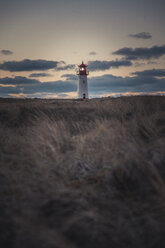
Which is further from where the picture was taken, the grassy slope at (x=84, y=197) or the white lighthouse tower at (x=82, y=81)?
the white lighthouse tower at (x=82, y=81)

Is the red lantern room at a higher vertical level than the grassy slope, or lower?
higher

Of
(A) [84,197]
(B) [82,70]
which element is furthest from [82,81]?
(A) [84,197]

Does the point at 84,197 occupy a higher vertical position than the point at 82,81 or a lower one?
lower

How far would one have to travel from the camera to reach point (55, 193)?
90.4 inches

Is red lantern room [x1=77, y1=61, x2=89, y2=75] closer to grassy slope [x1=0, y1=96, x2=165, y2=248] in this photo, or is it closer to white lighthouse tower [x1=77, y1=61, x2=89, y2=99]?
white lighthouse tower [x1=77, y1=61, x2=89, y2=99]

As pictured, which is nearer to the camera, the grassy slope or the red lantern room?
the grassy slope

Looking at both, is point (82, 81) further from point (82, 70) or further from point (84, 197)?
point (84, 197)

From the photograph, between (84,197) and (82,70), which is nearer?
(84,197)

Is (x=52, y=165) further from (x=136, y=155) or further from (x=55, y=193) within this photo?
(x=136, y=155)

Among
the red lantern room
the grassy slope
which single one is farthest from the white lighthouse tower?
the grassy slope

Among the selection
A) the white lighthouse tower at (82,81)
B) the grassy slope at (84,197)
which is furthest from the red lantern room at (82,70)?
the grassy slope at (84,197)

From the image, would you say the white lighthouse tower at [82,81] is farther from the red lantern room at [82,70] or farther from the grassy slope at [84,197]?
the grassy slope at [84,197]

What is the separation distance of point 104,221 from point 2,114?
9.40 metres

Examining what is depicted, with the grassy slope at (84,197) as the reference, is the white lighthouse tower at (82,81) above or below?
above
